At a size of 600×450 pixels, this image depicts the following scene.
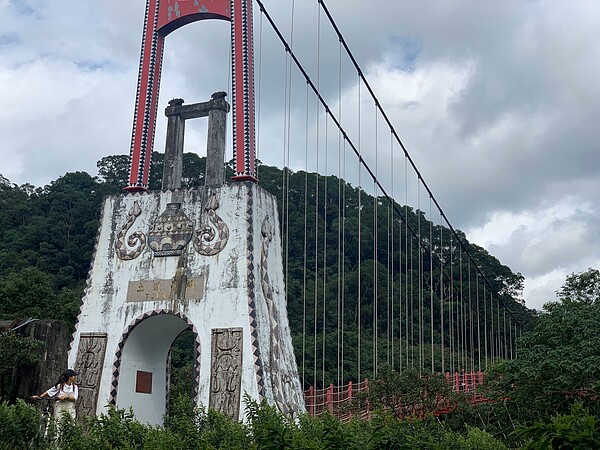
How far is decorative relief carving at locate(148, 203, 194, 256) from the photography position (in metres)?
12.2

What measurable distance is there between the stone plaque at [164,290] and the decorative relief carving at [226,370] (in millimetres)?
709

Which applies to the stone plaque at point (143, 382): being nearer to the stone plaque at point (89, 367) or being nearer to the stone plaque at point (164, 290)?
the stone plaque at point (89, 367)

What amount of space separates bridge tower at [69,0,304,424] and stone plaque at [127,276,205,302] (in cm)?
2

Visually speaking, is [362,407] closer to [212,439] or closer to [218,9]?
[218,9]

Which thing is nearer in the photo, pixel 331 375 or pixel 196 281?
pixel 196 281

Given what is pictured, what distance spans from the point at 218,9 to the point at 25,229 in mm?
18361

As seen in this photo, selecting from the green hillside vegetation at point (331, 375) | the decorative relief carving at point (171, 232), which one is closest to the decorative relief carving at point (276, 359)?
the decorative relief carving at point (171, 232)

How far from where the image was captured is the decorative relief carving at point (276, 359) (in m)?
11.5

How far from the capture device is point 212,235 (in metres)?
12.1

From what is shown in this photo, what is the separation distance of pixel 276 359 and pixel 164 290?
1.98m

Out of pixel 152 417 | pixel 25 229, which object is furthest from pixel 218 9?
pixel 25 229

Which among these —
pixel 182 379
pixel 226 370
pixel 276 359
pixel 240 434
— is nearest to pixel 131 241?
pixel 226 370

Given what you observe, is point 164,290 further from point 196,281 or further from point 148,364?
point 148,364

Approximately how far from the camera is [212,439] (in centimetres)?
664
